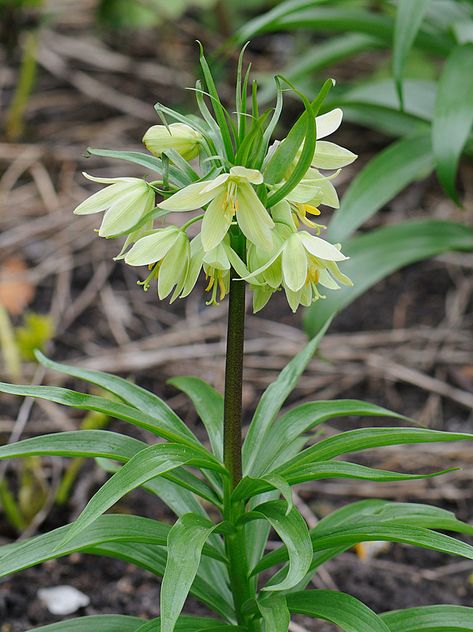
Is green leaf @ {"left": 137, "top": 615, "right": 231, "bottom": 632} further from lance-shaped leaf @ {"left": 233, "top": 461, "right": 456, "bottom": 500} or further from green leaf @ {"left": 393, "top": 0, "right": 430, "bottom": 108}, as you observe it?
green leaf @ {"left": 393, "top": 0, "right": 430, "bottom": 108}

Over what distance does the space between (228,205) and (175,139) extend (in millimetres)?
140

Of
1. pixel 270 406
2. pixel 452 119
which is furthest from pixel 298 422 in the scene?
pixel 452 119

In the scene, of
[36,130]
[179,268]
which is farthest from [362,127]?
[179,268]

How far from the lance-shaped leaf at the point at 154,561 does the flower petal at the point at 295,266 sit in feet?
1.42

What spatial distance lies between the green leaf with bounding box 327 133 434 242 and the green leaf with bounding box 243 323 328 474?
2.74 feet

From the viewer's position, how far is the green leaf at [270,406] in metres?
1.27

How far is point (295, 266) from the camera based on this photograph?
1016 mm

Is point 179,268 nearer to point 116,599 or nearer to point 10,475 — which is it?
point 116,599

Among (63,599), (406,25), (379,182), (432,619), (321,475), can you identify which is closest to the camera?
(321,475)

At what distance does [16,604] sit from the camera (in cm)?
173

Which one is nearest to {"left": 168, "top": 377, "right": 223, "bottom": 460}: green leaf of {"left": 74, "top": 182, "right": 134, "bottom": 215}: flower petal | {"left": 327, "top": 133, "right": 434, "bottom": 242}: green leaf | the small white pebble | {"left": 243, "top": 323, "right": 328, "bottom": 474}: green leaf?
{"left": 243, "top": 323, "right": 328, "bottom": 474}: green leaf

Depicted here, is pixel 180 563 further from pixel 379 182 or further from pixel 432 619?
pixel 379 182

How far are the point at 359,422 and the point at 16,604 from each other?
3.22 ft

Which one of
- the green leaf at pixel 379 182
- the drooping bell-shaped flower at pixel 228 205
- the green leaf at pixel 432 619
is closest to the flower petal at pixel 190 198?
the drooping bell-shaped flower at pixel 228 205
